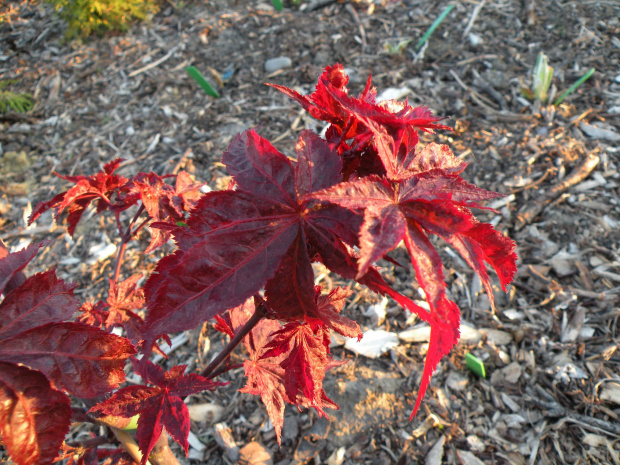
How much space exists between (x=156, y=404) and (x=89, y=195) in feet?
2.63

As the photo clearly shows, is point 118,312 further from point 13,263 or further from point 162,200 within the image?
point 13,263

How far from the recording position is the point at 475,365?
221cm

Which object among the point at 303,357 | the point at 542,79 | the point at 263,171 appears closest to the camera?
the point at 263,171

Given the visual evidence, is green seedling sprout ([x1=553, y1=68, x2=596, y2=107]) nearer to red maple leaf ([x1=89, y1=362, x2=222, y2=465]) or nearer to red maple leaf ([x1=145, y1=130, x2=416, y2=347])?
red maple leaf ([x1=145, y1=130, x2=416, y2=347])

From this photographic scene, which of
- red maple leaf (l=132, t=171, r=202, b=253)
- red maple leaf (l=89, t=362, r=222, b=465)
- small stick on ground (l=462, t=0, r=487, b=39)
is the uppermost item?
red maple leaf (l=132, t=171, r=202, b=253)

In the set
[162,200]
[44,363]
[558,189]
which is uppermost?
[44,363]

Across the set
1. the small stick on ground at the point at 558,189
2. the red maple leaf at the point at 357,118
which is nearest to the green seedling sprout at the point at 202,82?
the small stick on ground at the point at 558,189

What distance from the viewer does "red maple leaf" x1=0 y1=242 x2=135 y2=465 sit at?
802mm

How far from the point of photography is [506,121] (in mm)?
3320

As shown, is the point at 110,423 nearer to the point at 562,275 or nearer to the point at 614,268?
the point at 562,275

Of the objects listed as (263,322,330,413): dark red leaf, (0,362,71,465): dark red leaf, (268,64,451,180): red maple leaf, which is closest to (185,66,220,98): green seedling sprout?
(268,64,451,180): red maple leaf

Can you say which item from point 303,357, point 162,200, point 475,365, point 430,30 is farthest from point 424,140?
point 303,357

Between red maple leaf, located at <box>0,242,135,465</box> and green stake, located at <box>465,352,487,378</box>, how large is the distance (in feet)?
6.09

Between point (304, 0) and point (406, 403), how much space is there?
4.22m
